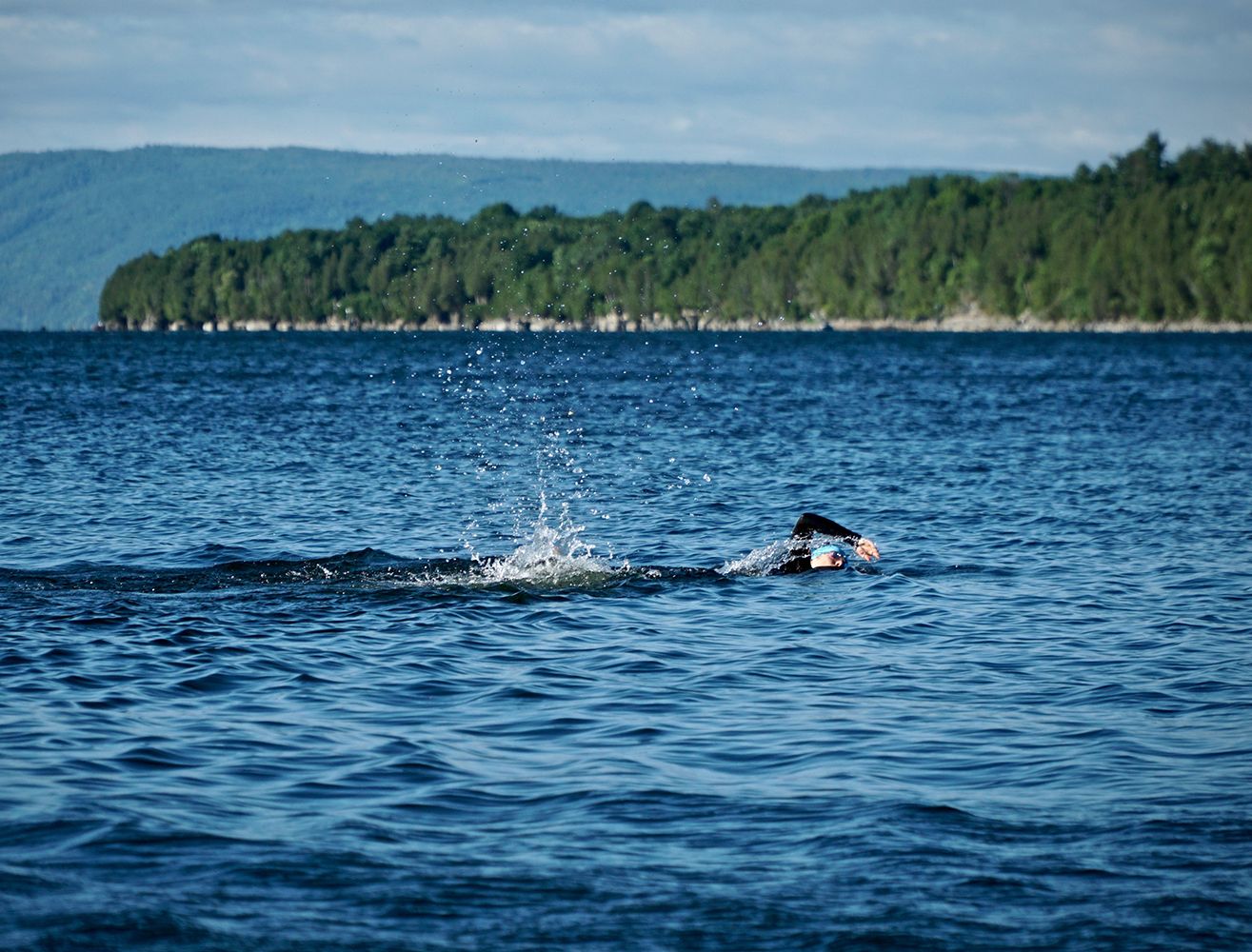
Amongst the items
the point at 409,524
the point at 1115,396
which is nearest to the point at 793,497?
the point at 409,524

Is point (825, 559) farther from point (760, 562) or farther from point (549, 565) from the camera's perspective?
point (549, 565)

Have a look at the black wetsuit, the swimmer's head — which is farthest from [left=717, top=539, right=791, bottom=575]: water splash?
the swimmer's head

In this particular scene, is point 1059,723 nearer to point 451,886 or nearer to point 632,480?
point 451,886

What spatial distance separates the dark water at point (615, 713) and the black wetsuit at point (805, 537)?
0.54 m

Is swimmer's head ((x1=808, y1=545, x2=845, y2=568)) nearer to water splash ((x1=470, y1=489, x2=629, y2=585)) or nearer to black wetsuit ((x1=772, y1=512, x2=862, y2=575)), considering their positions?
black wetsuit ((x1=772, y1=512, x2=862, y2=575))

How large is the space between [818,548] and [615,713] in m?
9.52

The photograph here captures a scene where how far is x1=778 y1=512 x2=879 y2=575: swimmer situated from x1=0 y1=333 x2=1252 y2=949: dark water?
29 cm

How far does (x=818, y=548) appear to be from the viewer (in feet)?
77.0

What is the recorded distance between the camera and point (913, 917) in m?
9.65

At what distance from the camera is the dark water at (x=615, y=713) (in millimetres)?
9867

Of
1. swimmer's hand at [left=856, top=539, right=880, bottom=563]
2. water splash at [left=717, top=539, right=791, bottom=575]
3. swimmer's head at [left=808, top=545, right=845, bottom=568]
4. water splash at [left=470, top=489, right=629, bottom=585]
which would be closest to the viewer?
swimmer's hand at [left=856, top=539, right=880, bottom=563]

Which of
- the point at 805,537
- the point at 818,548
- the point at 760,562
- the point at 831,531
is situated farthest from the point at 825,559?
the point at 831,531

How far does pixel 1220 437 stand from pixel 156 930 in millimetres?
47456

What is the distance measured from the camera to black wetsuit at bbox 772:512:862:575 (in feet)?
70.4
